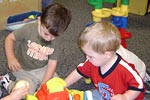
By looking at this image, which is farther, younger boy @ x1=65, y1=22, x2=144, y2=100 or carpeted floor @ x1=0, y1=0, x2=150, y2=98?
carpeted floor @ x1=0, y1=0, x2=150, y2=98

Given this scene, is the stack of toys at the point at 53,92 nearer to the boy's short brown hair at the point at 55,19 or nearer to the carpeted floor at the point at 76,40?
the boy's short brown hair at the point at 55,19

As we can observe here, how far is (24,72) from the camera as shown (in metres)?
1.22

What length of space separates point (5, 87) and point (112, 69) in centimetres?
57

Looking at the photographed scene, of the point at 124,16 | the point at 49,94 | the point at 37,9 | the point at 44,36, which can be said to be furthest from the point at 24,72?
the point at 37,9

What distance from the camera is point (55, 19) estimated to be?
0.97 metres

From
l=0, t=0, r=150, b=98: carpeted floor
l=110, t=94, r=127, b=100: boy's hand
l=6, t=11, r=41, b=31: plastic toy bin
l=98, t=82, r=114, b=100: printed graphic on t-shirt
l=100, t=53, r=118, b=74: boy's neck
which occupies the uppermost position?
l=100, t=53, r=118, b=74: boy's neck

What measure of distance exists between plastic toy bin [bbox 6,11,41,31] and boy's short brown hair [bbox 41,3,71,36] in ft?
2.52

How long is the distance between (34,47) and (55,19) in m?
0.22

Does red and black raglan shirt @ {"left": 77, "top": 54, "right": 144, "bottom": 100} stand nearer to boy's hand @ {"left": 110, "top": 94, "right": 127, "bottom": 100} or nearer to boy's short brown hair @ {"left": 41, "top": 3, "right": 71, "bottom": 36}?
boy's hand @ {"left": 110, "top": 94, "right": 127, "bottom": 100}

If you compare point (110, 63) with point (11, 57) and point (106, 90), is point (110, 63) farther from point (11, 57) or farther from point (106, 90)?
point (11, 57)

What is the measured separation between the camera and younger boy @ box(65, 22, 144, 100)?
2.74 ft

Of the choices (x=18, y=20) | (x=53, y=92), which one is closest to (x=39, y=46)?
(x=53, y=92)

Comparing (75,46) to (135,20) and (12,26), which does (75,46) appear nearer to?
(12,26)

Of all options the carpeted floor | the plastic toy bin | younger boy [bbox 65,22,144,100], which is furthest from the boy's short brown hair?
the plastic toy bin
